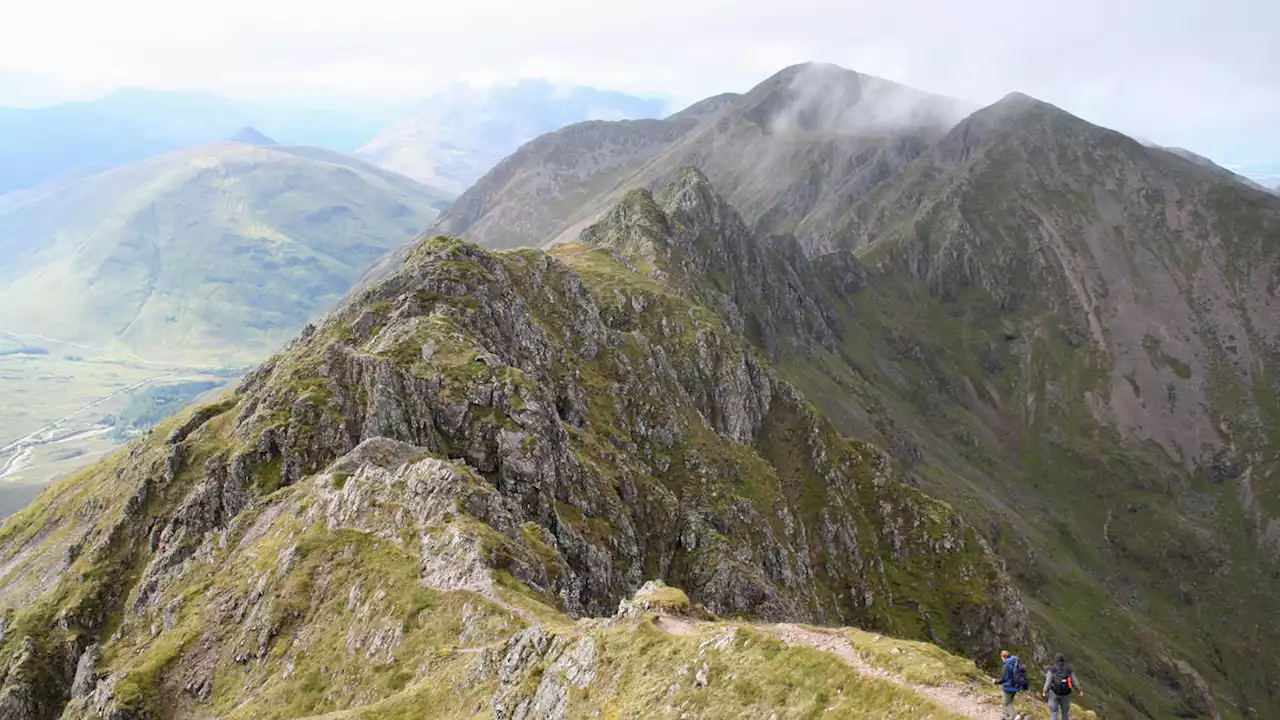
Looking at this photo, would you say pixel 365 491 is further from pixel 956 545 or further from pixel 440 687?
pixel 956 545

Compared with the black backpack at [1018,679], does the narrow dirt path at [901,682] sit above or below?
below

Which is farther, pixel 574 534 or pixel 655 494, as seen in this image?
pixel 655 494

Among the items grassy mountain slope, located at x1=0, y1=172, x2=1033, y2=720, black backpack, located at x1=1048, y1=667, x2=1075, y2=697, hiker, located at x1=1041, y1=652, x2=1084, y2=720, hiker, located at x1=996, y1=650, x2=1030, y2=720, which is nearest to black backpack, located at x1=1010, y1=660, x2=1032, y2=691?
hiker, located at x1=996, y1=650, x2=1030, y2=720

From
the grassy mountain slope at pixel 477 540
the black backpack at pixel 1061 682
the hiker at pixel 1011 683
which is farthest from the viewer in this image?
the grassy mountain slope at pixel 477 540

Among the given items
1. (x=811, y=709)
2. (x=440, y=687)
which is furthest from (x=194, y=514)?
(x=811, y=709)

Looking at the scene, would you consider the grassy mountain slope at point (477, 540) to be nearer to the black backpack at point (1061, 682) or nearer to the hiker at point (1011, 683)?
the hiker at point (1011, 683)

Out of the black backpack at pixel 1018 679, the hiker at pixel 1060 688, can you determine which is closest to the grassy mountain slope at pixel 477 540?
the black backpack at pixel 1018 679
